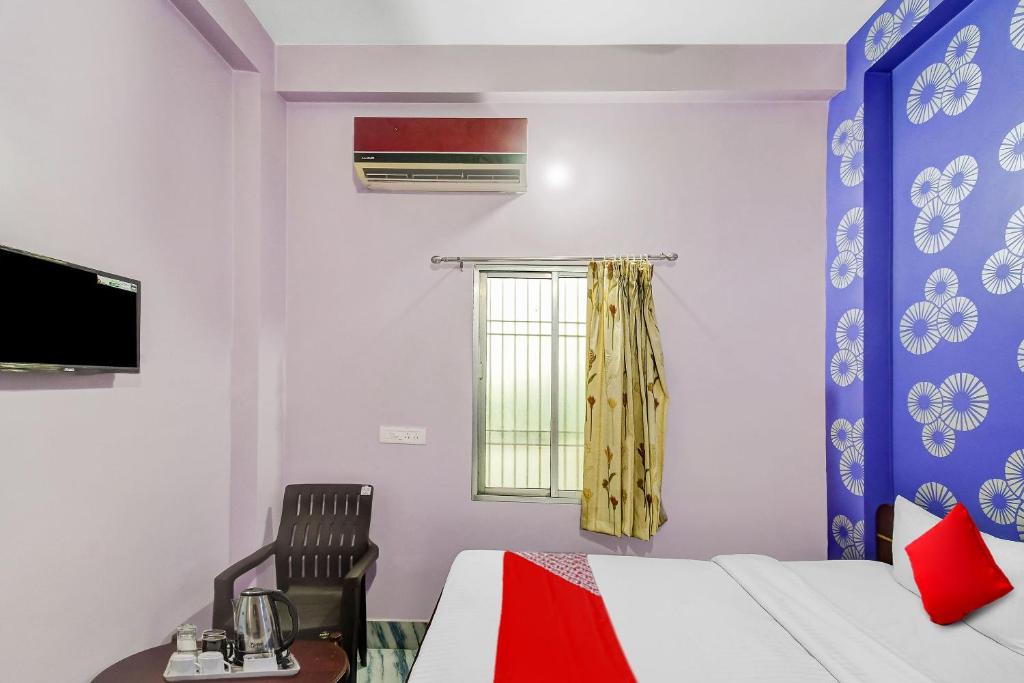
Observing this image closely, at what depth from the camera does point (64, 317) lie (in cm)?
177

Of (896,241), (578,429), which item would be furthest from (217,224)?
(896,241)

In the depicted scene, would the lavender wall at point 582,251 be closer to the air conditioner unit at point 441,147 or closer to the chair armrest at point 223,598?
the air conditioner unit at point 441,147

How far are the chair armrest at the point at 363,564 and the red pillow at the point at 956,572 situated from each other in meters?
2.08

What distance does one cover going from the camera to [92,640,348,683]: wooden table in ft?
6.00

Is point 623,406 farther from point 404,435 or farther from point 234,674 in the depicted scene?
point 234,674

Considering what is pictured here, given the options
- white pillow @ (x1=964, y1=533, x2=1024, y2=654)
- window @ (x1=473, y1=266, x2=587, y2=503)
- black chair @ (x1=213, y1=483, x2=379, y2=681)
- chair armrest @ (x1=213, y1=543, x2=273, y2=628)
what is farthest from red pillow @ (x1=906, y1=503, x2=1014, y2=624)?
chair armrest @ (x1=213, y1=543, x2=273, y2=628)

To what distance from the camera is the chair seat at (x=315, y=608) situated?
2559 mm

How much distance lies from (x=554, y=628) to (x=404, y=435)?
5.10 feet

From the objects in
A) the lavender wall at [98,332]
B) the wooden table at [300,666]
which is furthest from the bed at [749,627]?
the lavender wall at [98,332]

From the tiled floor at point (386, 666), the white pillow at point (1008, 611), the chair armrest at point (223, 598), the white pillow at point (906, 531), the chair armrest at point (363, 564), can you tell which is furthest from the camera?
the tiled floor at point (386, 666)

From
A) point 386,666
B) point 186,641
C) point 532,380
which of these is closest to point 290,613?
point 186,641

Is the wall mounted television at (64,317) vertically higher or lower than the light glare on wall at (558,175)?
lower

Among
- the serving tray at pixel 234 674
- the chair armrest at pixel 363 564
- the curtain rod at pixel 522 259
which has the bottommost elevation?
the serving tray at pixel 234 674

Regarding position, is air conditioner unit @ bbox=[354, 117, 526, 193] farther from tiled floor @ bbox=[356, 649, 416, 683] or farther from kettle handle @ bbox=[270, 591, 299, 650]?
tiled floor @ bbox=[356, 649, 416, 683]
